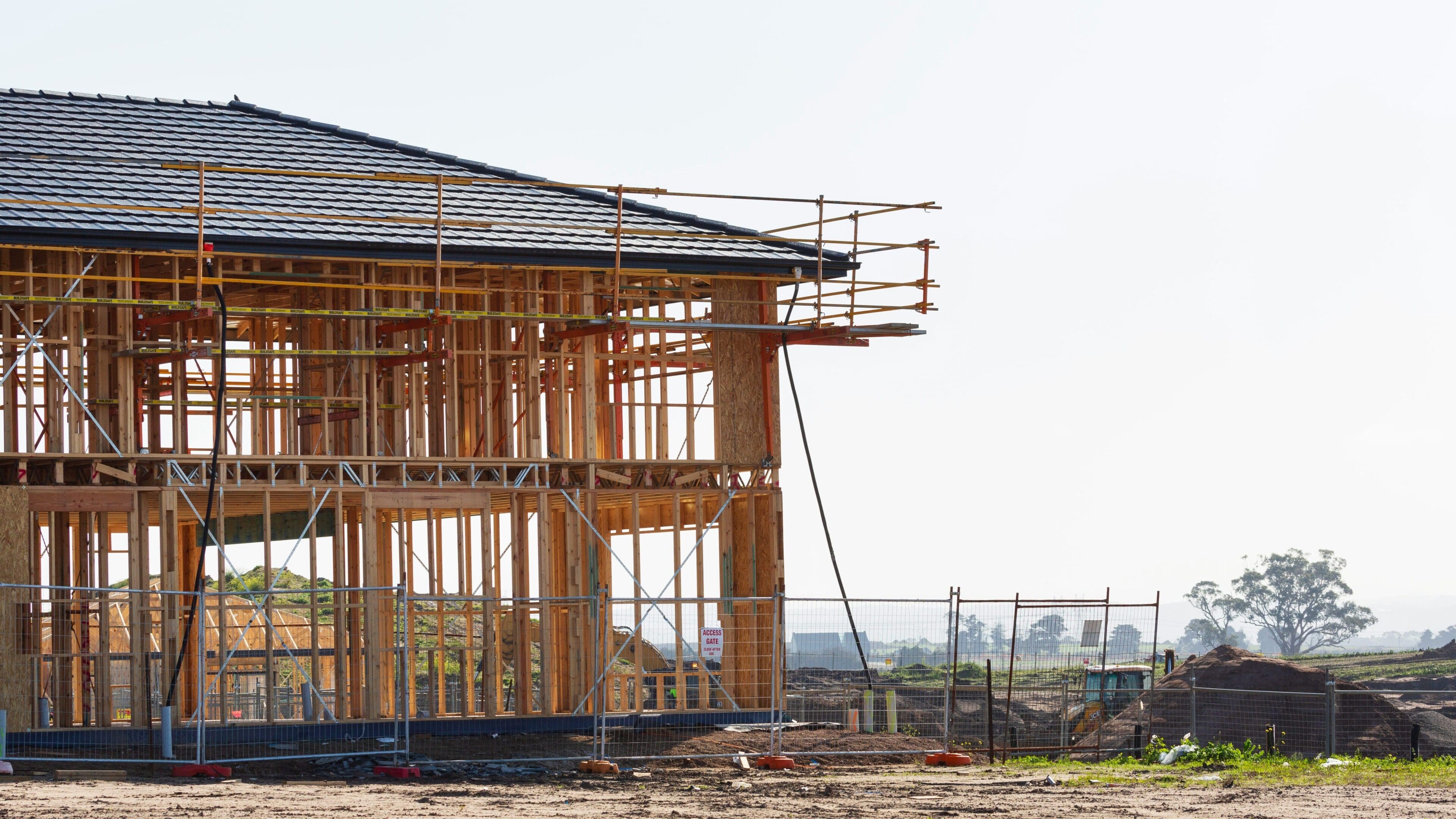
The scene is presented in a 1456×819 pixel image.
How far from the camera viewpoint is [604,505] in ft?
88.2

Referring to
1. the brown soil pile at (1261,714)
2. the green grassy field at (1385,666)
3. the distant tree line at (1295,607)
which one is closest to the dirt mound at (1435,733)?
the brown soil pile at (1261,714)

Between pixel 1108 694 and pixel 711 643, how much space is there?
37.6 feet

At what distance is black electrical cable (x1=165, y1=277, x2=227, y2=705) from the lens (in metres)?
20.9

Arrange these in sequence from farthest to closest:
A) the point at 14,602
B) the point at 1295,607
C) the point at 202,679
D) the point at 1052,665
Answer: the point at 1295,607
the point at 1052,665
the point at 14,602
the point at 202,679

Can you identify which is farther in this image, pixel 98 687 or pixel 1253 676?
pixel 1253 676

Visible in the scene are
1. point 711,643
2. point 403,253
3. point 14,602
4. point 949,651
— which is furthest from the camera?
point 711,643

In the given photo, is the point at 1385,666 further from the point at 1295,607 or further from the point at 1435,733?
the point at 1295,607

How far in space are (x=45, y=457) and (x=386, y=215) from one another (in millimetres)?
5589

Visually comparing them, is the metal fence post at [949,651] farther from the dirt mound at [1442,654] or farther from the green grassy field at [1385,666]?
the dirt mound at [1442,654]

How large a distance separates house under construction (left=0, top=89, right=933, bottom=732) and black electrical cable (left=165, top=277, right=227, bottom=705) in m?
0.10

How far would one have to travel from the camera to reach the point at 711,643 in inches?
958

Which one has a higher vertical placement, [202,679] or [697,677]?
[202,679]

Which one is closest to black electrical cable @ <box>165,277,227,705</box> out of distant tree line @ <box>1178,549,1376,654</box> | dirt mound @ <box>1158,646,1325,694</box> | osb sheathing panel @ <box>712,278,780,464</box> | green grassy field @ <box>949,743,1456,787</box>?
osb sheathing panel @ <box>712,278,780,464</box>

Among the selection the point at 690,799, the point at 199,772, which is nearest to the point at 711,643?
the point at 690,799
